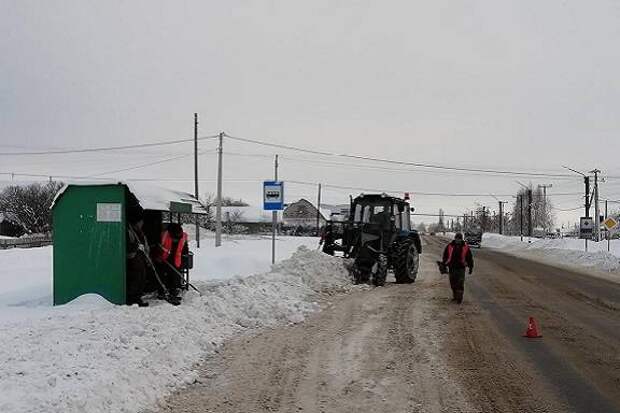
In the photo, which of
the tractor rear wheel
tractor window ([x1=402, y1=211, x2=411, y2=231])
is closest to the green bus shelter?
the tractor rear wheel

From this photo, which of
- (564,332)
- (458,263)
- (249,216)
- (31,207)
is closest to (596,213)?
(458,263)

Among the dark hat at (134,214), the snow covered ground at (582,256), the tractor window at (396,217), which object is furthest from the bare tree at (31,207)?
the dark hat at (134,214)

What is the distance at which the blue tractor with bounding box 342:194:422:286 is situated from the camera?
17.8 m

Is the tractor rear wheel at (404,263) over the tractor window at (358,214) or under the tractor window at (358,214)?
under

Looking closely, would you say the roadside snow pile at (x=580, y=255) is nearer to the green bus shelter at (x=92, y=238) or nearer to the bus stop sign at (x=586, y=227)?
the bus stop sign at (x=586, y=227)

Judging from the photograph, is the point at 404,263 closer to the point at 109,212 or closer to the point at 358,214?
the point at 358,214

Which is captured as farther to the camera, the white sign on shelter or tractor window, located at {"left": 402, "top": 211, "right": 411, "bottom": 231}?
tractor window, located at {"left": 402, "top": 211, "right": 411, "bottom": 231}

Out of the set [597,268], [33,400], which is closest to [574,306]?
[33,400]

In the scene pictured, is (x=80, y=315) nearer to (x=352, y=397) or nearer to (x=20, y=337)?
(x=20, y=337)

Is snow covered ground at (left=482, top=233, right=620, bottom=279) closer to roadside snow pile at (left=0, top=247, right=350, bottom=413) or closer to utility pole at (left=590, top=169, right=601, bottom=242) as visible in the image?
utility pole at (left=590, top=169, right=601, bottom=242)

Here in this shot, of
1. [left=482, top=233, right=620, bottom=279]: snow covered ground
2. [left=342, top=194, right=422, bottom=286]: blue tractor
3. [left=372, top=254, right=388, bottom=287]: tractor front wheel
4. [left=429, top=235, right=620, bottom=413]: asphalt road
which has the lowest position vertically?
[left=482, top=233, right=620, bottom=279]: snow covered ground

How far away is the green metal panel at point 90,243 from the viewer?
10.4 m

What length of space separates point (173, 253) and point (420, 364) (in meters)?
A: 5.59

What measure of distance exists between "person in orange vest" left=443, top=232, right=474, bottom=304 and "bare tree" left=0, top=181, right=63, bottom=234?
65.5 m
